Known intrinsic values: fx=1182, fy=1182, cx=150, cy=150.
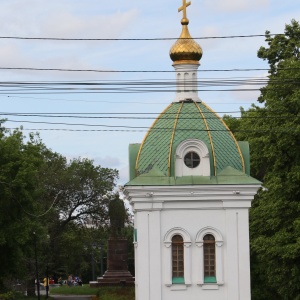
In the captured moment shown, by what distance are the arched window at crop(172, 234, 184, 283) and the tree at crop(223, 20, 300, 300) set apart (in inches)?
367

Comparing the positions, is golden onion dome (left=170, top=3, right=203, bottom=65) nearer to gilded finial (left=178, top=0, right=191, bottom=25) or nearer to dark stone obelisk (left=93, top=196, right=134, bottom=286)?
gilded finial (left=178, top=0, right=191, bottom=25)

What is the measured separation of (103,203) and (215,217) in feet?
124

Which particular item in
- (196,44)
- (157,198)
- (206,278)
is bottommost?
(206,278)

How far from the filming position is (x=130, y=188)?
3291 centimetres

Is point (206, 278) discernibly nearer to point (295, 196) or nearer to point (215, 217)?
point (215, 217)

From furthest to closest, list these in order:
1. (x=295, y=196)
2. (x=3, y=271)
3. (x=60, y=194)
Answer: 1. (x=60, y=194)
2. (x=3, y=271)
3. (x=295, y=196)

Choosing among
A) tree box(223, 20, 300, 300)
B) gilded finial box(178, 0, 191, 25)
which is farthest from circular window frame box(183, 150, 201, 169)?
tree box(223, 20, 300, 300)

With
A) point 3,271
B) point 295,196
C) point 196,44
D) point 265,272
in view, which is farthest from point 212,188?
point 3,271

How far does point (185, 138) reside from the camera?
1316 inches

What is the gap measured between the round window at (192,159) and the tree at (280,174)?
26.9ft

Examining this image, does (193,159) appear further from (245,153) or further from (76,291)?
(76,291)

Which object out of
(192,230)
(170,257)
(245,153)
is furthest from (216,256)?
(245,153)

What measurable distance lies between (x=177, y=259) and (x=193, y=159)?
286 centimetres

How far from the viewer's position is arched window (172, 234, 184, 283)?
33.0 meters
